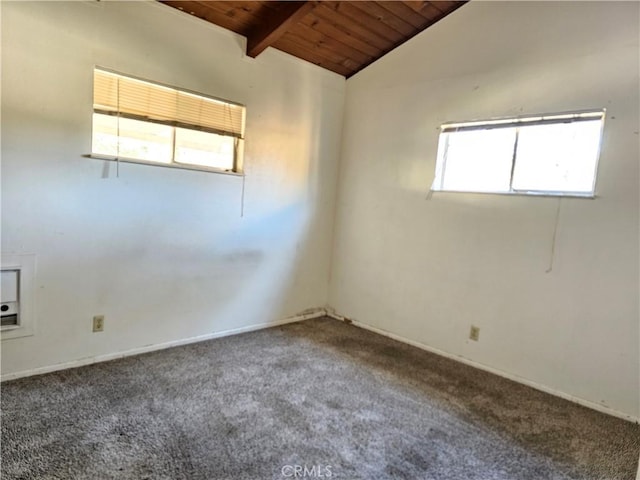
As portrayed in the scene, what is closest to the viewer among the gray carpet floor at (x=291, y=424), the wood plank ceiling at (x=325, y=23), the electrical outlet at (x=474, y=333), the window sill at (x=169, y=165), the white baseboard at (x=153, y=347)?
the gray carpet floor at (x=291, y=424)

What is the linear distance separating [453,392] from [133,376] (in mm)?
2137

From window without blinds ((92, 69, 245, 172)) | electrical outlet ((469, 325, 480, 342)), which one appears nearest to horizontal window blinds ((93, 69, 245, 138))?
window without blinds ((92, 69, 245, 172))

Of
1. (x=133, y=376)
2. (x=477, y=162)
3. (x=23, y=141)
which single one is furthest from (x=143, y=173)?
(x=477, y=162)

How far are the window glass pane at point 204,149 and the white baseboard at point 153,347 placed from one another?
1.44m

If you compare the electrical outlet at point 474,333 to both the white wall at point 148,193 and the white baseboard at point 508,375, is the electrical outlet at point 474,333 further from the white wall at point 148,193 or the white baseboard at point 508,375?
the white wall at point 148,193

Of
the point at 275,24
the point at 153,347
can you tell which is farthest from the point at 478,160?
the point at 153,347

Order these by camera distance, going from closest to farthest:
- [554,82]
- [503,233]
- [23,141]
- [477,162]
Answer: [23,141], [554,82], [503,233], [477,162]

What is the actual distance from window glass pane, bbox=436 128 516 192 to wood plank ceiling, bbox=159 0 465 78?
3.39 ft

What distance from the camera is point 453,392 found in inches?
102

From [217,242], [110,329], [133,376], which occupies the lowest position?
[133,376]

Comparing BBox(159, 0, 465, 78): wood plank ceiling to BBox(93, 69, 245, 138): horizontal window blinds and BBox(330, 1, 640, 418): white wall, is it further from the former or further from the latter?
BBox(93, 69, 245, 138): horizontal window blinds

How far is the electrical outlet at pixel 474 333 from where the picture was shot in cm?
306

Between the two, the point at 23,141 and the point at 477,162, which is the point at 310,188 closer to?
the point at 477,162

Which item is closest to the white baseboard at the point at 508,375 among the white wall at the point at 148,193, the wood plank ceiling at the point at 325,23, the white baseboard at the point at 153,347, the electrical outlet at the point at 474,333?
the electrical outlet at the point at 474,333
